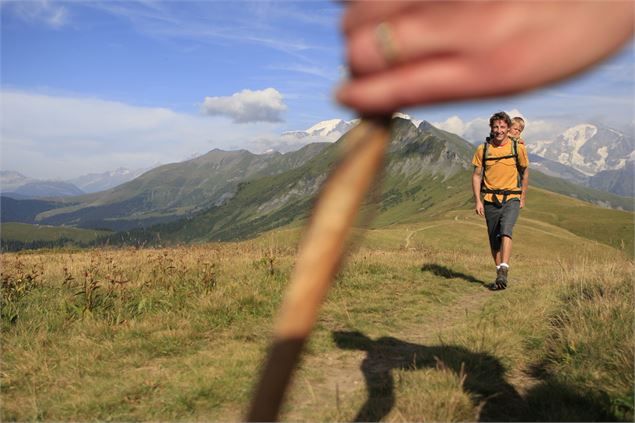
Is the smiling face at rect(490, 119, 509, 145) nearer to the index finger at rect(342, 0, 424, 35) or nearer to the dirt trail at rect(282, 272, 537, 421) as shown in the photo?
the dirt trail at rect(282, 272, 537, 421)

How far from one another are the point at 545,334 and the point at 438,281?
4.36 m

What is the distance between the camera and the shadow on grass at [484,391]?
12.2 ft

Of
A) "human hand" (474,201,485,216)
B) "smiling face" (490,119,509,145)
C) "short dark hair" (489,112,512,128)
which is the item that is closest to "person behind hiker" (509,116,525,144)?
"smiling face" (490,119,509,145)

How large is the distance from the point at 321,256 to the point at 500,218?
9.49m

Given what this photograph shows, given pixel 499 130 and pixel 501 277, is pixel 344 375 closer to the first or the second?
pixel 501 277

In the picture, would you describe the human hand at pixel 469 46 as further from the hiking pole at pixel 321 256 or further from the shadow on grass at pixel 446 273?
the shadow on grass at pixel 446 273

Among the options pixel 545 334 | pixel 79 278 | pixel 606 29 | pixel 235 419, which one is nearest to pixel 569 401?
pixel 545 334

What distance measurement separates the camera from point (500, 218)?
9.77 metres

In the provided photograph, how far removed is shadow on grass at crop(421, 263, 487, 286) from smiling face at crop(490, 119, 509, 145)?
3.12 m

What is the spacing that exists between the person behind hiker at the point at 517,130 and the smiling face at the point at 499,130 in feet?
2.08

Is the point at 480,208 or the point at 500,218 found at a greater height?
the point at 480,208

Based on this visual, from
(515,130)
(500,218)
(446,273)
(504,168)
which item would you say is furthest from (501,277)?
(515,130)

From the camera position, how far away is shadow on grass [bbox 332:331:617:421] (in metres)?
3.73

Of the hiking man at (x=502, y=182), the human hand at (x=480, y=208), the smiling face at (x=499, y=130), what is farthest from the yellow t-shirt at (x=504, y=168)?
the human hand at (x=480, y=208)
